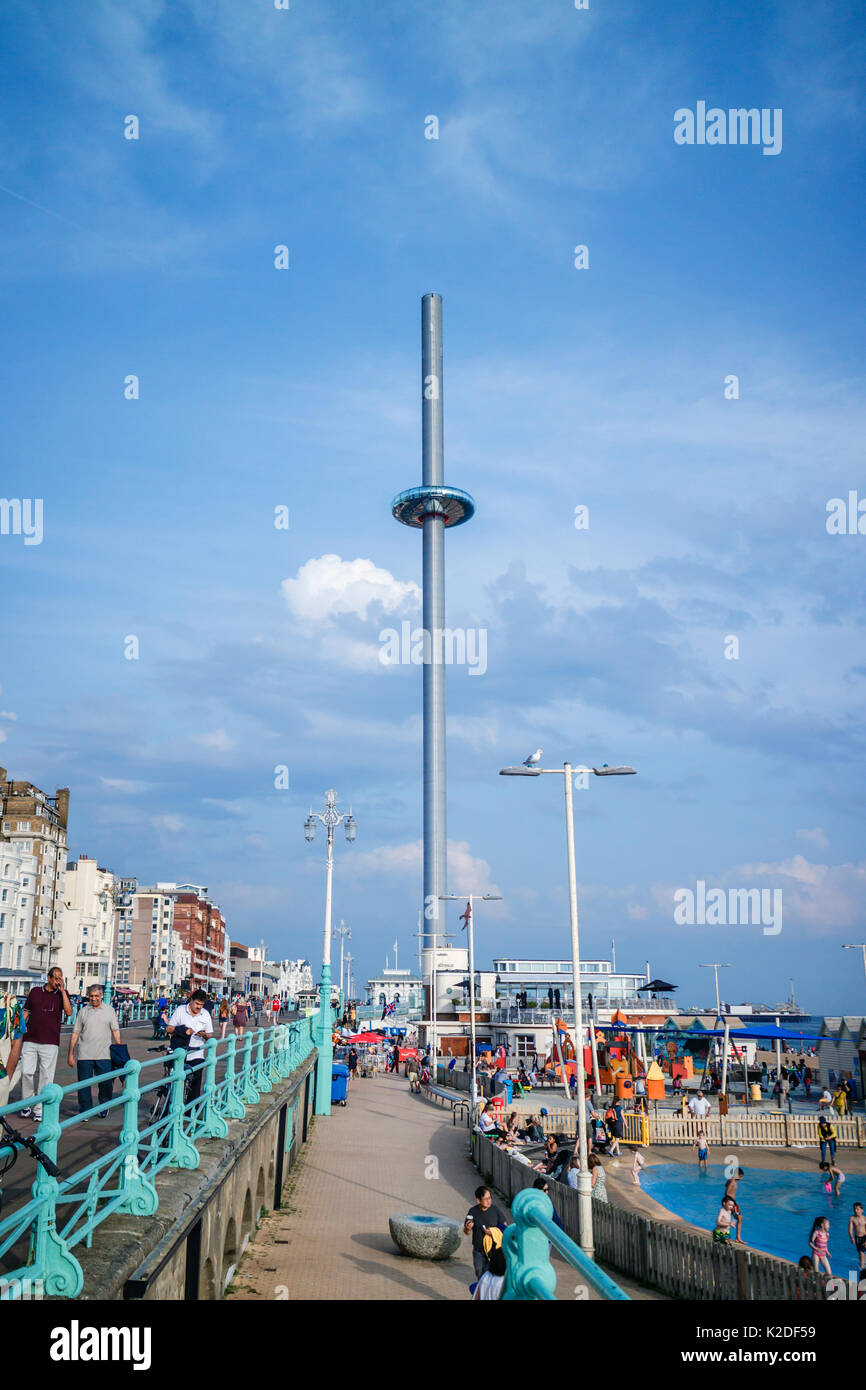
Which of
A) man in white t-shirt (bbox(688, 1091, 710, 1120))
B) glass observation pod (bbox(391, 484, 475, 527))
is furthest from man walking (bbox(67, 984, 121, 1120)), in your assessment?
glass observation pod (bbox(391, 484, 475, 527))

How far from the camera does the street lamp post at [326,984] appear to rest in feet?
113

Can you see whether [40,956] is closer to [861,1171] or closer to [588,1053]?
[588,1053]

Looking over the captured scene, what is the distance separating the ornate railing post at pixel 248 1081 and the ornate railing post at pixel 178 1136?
5413mm

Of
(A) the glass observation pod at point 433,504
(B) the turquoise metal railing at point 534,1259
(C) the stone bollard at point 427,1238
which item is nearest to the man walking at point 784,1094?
(C) the stone bollard at point 427,1238

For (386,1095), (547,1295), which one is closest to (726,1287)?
(547,1295)

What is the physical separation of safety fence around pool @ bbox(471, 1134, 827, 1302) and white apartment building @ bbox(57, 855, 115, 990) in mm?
76374

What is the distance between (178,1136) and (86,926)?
89918mm

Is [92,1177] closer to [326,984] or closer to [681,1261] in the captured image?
[681,1261]

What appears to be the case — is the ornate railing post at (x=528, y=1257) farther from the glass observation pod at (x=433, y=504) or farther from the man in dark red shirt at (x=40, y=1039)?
the glass observation pod at (x=433, y=504)

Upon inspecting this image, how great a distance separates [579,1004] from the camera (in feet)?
60.2

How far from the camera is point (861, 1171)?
95.9 feet

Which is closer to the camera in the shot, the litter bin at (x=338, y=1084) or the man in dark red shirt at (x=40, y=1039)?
the man in dark red shirt at (x=40, y=1039)
